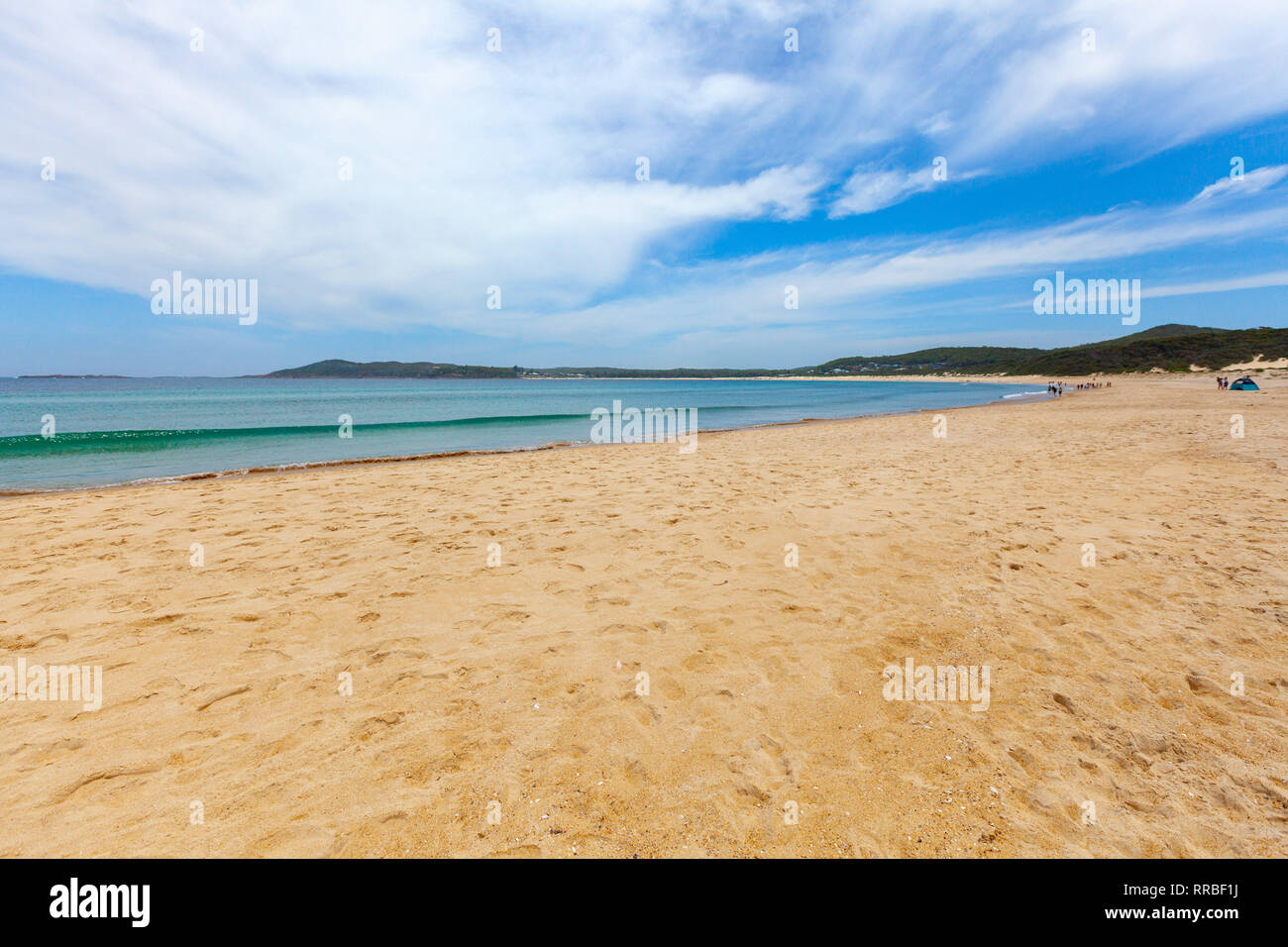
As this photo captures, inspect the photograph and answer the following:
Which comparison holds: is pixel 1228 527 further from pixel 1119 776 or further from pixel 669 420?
pixel 669 420

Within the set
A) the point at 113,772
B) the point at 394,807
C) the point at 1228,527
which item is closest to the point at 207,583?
the point at 113,772

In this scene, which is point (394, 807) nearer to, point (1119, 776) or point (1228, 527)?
point (1119, 776)

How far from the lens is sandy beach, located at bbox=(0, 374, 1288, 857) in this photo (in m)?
2.84

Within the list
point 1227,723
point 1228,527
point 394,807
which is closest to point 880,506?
point 1228,527

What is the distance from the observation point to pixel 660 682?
13.9 feet

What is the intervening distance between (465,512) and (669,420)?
A: 29.8 meters

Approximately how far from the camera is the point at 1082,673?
4.09 metres

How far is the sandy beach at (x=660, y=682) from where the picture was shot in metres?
2.84

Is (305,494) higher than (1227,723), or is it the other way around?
(305,494)
